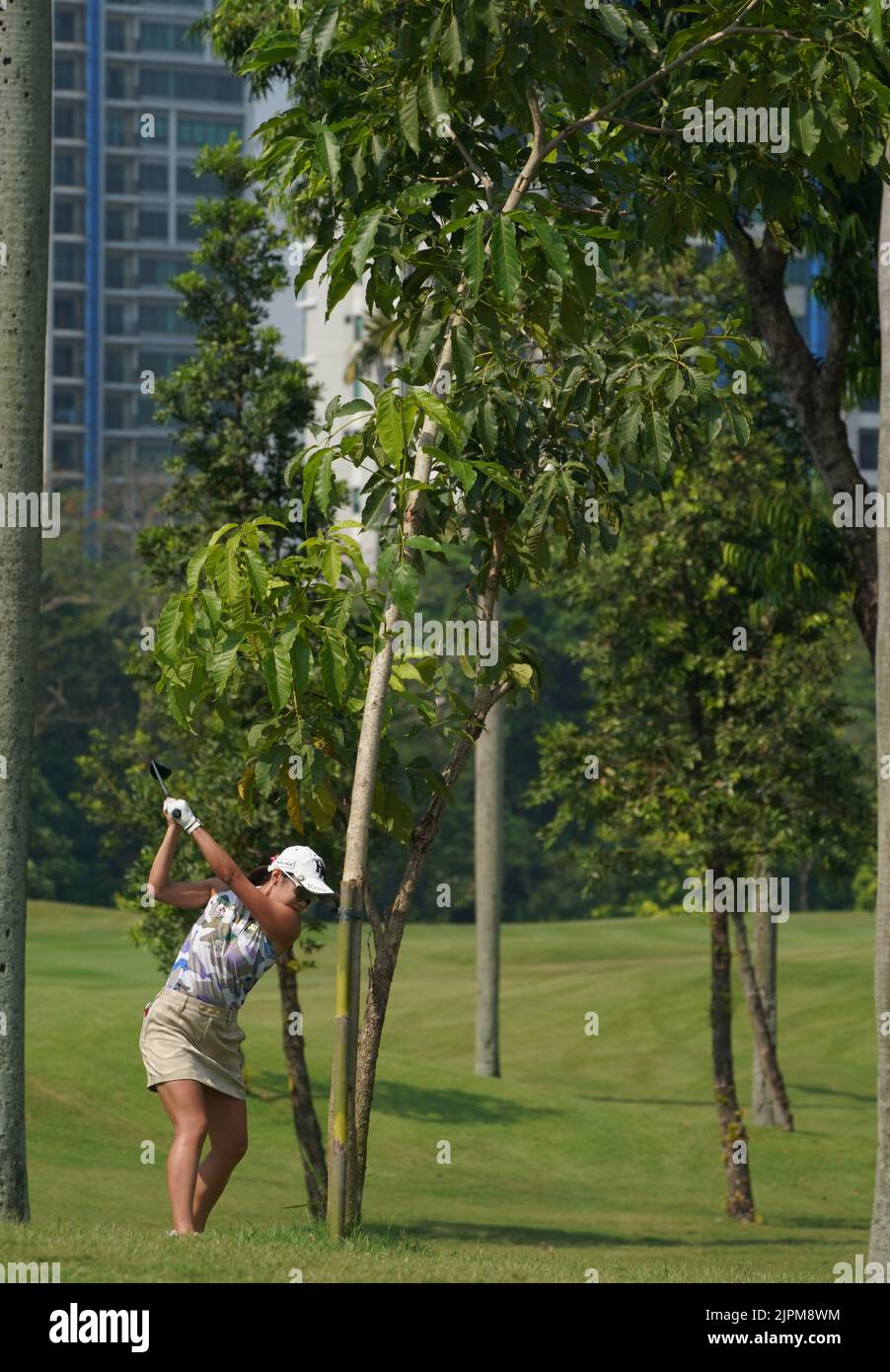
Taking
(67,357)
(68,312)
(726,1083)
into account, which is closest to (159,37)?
(68,312)

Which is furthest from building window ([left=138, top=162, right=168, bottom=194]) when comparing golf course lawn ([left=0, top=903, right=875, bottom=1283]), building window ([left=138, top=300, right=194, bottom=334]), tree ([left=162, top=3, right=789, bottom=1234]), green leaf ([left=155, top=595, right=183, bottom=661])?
green leaf ([left=155, top=595, right=183, bottom=661])

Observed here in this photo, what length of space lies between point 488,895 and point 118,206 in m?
112

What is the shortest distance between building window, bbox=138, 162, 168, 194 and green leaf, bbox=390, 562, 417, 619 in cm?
13403

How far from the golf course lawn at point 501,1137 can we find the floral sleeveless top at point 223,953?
109cm

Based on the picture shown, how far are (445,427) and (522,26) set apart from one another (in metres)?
2.21

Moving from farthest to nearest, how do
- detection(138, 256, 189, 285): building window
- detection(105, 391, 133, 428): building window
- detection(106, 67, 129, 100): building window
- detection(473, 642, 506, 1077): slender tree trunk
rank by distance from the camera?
detection(106, 67, 129, 100): building window → detection(138, 256, 189, 285): building window → detection(105, 391, 133, 428): building window → detection(473, 642, 506, 1077): slender tree trunk

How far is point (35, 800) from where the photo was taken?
68312 millimetres

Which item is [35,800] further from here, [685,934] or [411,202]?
[411,202]

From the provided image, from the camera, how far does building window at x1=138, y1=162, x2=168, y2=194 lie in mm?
138125

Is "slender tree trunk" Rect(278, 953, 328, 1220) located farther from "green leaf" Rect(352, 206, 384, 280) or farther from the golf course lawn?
"green leaf" Rect(352, 206, 384, 280)

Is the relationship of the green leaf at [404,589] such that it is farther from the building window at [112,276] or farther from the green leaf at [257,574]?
the building window at [112,276]

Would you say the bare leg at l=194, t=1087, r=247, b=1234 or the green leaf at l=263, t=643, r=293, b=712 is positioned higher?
the green leaf at l=263, t=643, r=293, b=712

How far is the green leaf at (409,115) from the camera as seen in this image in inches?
394

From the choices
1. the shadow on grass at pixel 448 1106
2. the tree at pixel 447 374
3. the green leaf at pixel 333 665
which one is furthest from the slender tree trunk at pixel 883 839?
the shadow on grass at pixel 448 1106
